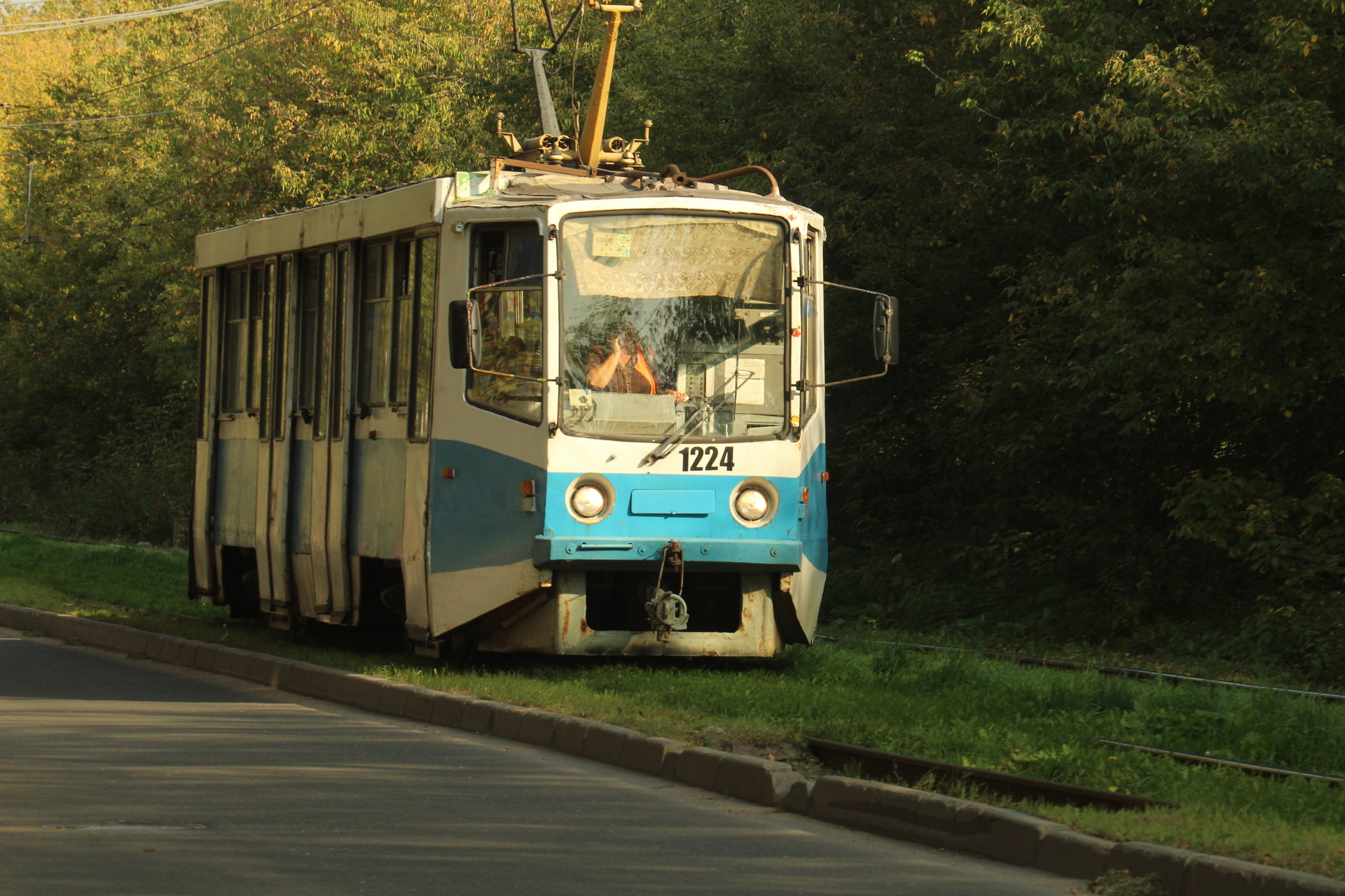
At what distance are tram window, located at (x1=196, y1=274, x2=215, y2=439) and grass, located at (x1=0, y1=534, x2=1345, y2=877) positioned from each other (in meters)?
2.72

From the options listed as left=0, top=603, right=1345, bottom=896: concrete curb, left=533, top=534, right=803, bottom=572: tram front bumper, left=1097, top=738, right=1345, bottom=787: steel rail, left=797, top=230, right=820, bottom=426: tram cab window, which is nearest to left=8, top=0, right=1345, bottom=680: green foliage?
left=797, top=230, right=820, bottom=426: tram cab window

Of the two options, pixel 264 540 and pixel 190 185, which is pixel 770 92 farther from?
pixel 190 185

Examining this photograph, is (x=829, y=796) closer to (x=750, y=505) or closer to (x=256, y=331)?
(x=750, y=505)

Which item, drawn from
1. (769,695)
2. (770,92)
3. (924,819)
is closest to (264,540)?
(769,695)

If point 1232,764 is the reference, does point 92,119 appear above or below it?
above

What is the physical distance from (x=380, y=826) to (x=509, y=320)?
219 inches

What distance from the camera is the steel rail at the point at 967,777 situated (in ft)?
24.5

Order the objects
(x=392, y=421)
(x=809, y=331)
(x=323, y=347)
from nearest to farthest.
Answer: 1. (x=809, y=331)
2. (x=392, y=421)
3. (x=323, y=347)

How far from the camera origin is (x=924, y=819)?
292 inches

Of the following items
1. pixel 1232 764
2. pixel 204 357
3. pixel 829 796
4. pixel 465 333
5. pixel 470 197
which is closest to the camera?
pixel 829 796

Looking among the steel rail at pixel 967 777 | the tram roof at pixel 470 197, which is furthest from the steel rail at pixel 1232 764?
the tram roof at pixel 470 197

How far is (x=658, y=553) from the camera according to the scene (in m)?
12.4

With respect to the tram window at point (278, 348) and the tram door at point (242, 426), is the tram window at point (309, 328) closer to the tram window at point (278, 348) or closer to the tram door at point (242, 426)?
the tram window at point (278, 348)

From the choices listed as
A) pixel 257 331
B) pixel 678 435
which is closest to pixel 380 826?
pixel 678 435
